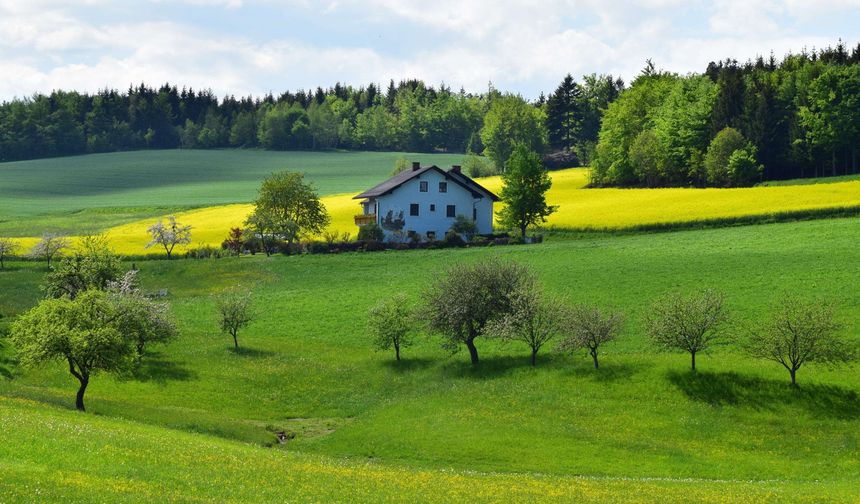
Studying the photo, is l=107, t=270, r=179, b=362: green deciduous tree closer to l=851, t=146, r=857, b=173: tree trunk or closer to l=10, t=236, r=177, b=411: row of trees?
→ l=10, t=236, r=177, b=411: row of trees

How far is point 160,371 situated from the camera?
60906 mm

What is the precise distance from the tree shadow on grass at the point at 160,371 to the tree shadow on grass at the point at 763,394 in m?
29.8

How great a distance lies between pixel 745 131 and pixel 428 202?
5146 centimetres

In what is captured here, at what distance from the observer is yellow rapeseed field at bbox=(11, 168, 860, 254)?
10206cm

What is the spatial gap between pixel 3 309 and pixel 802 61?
130601 millimetres

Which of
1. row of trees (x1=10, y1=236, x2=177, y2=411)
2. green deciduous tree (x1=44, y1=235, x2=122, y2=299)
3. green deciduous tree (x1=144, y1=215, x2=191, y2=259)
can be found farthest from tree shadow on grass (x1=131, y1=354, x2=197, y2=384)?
green deciduous tree (x1=144, y1=215, x2=191, y2=259)

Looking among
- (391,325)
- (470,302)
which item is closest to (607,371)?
(470,302)

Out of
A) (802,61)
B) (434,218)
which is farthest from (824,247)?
(802,61)

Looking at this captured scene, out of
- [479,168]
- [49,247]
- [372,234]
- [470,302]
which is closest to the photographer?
[470,302]

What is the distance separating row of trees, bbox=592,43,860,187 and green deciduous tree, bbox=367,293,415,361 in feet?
256

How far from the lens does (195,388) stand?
5825cm

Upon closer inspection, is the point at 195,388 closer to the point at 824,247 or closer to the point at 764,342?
the point at 764,342

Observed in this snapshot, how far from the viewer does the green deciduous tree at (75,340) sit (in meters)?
48.4

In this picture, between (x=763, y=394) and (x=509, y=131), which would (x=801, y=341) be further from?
(x=509, y=131)
